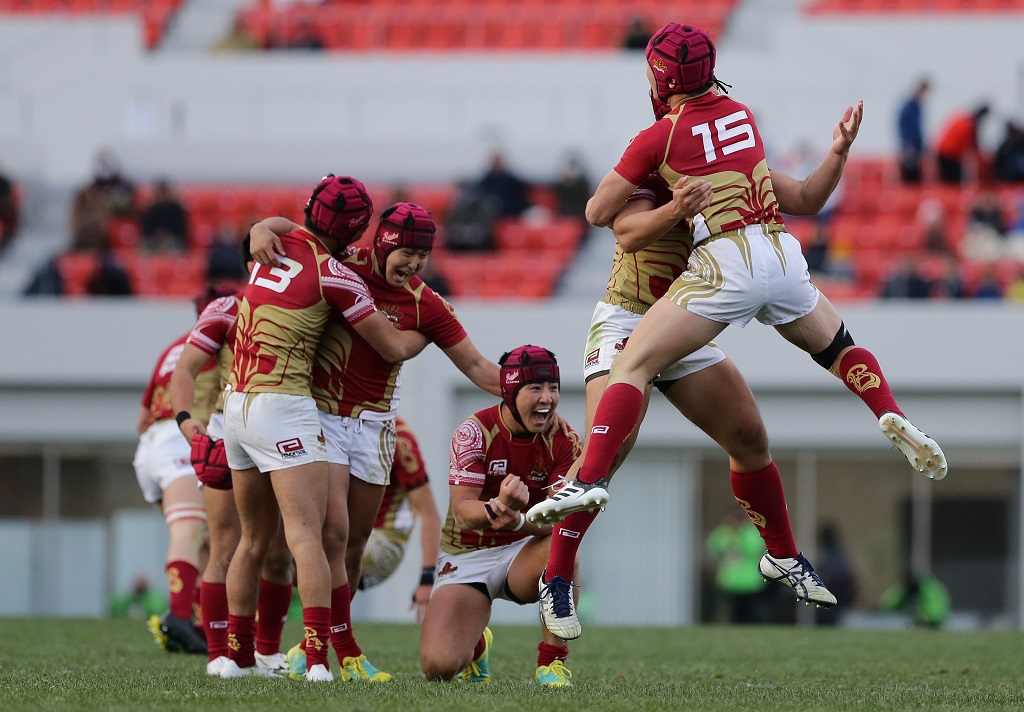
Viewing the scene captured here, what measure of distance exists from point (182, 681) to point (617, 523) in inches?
446

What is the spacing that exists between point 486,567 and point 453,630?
14.1 inches

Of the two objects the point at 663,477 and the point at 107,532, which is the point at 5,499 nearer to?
the point at 107,532

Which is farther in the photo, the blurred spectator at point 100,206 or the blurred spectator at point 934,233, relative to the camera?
the blurred spectator at point 100,206

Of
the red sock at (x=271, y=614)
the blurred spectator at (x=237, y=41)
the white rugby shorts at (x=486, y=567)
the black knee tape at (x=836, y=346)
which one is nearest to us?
the black knee tape at (x=836, y=346)

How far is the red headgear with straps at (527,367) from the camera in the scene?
6.64 m

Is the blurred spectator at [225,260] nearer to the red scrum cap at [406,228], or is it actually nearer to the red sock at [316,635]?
the red scrum cap at [406,228]

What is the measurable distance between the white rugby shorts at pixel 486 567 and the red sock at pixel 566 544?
39.7 inches

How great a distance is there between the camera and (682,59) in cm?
592

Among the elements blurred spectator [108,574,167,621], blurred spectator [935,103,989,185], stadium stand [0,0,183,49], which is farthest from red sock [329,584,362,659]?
stadium stand [0,0,183,49]

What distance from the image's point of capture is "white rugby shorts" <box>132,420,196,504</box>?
8.85 m

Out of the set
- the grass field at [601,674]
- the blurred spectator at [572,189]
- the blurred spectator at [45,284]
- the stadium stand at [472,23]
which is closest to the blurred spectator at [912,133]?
the blurred spectator at [572,189]

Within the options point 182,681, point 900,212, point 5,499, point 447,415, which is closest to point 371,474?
point 182,681

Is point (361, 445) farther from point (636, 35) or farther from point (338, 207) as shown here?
point (636, 35)

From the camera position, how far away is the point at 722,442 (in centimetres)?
650
